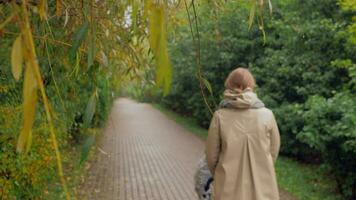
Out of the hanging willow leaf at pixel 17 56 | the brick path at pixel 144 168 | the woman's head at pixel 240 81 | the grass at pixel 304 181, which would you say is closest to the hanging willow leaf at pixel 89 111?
the hanging willow leaf at pixel 17 56

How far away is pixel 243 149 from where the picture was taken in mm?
3654

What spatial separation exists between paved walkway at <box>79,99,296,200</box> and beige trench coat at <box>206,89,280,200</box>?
184 cm

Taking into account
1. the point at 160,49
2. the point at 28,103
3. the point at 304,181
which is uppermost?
the point at 160,49

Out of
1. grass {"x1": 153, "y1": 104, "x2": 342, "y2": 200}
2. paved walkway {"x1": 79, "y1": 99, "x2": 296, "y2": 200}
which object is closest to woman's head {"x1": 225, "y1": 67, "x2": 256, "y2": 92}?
paved walkway {"x1": 79, "y1": 99, "x2": 296, "y2": 200}

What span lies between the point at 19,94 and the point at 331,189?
20.0ft

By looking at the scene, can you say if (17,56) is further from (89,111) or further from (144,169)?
(144,169)

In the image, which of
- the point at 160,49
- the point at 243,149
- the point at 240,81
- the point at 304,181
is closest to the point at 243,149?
the point at 243,149

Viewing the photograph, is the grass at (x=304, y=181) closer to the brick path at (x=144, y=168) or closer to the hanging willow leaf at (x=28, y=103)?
the brick path at (x=144, y=168)

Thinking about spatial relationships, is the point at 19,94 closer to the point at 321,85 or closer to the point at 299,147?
the point at 321,85

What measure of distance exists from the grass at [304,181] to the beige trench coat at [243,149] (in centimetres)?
489

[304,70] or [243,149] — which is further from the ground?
[304,70]

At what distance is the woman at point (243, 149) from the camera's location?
365cm

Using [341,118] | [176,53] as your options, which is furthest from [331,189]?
[176,53]

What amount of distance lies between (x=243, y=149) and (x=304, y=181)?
21.6 ft
